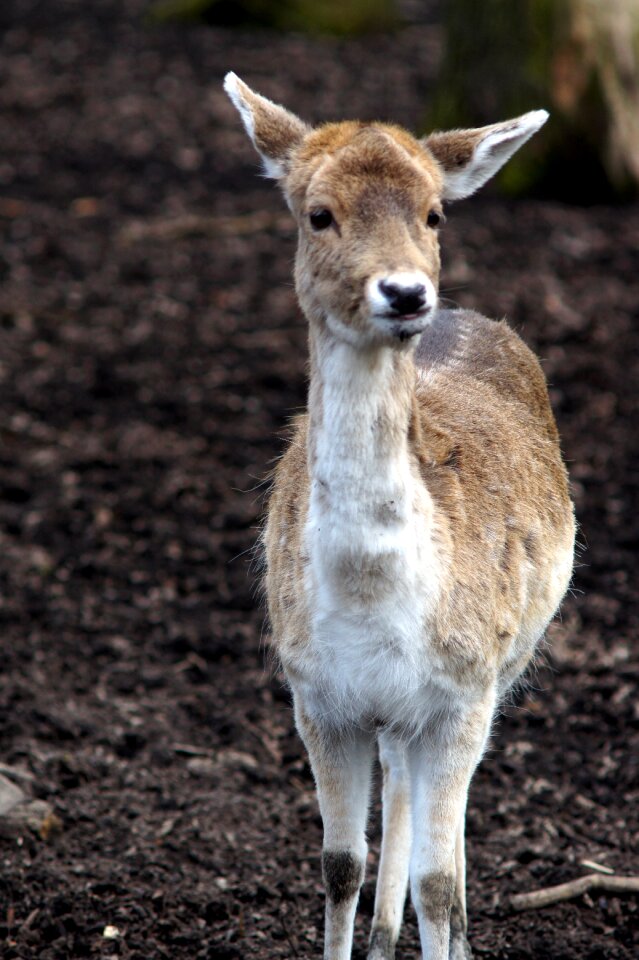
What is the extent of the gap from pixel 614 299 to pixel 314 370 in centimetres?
621

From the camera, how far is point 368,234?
11.2ft

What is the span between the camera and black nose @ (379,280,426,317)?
10.6ft

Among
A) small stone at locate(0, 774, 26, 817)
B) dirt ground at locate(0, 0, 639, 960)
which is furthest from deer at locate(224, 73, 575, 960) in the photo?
small stone at locate(0, 774, 26, 817)

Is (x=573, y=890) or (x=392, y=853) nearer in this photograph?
(x=392, y=853)

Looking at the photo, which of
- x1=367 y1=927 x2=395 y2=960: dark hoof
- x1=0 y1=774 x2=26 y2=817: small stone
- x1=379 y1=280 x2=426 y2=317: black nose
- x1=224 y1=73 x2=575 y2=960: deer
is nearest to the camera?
x1=379 y1=280 x2=426 y2=317: black nose

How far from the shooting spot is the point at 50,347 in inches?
364

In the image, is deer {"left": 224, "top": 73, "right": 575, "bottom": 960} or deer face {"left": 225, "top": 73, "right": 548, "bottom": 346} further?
deer {"left": 224, "top": 73, "right": 575, "bottom": 960}

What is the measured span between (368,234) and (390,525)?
705 mm

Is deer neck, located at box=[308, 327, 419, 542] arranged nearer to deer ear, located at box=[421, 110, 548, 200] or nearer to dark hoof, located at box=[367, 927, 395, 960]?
deer ear, located at box=[421, 110, 548, 200]

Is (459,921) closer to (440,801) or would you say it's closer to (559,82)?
(440,801)

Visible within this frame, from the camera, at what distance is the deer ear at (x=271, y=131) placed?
3838 mm

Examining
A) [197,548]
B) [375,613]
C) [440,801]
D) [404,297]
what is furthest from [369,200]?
[197,548]

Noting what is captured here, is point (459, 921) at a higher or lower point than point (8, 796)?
higher

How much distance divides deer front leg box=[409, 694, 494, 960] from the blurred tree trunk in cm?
749
